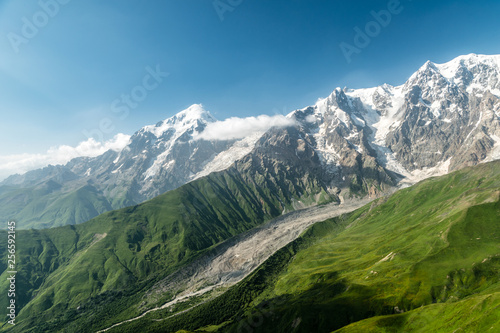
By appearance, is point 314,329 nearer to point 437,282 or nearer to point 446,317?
point 446,317

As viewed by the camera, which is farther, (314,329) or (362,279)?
(362,279)

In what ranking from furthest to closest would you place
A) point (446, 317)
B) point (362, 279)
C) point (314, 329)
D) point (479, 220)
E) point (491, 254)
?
1. point (479, 220)
2. point (362, 279)
3. point (491, 254)
4. point (314, 329)
5. point (446, 317)

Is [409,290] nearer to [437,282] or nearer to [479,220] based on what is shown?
[437,282]

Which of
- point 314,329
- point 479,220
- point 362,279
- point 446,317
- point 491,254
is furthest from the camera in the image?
point 479,220

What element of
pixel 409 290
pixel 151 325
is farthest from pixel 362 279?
pixel 151 325

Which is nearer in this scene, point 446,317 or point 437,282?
point 446,317

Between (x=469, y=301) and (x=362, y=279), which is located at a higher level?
(x=469, y=301)

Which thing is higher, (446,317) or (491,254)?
(446,317)

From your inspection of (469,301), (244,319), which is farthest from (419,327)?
(244,319)

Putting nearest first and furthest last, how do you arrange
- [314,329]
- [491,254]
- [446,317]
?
1. [446,317]
2. [314,329]
3. [491,254]
